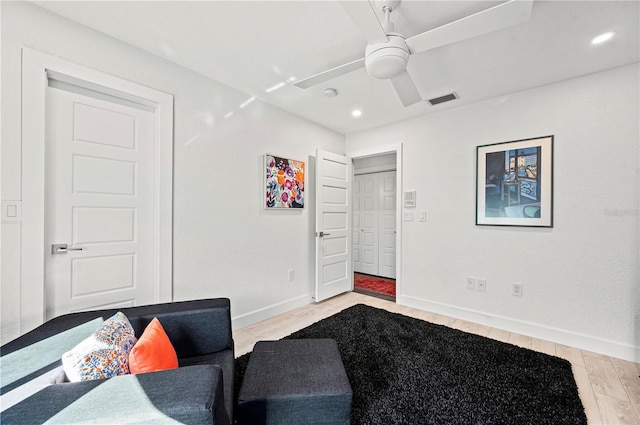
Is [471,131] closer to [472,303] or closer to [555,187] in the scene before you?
[555,187]

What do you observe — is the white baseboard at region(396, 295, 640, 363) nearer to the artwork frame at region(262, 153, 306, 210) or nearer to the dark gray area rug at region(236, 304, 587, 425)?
the dark gray area rug at region(236, 304, 587, 425)

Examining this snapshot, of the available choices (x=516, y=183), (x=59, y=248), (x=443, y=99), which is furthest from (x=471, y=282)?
(x=59, y=248)

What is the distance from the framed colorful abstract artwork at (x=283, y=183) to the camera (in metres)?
3.06

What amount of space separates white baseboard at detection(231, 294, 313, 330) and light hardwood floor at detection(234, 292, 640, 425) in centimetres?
6

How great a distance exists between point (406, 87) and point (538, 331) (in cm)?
261

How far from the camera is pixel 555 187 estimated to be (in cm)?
255

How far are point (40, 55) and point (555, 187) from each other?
411 cm

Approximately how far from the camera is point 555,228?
2.56 metres

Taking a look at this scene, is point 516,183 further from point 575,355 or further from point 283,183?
point 283,183

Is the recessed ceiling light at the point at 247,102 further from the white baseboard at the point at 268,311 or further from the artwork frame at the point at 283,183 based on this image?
the white baseboard at the point at 268,311

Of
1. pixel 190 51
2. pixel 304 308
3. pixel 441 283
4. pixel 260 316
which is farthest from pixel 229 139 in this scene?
pixel 441 283

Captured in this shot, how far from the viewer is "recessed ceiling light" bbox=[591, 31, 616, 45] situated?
1889 mm

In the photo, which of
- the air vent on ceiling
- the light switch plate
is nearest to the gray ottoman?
the light switch plate

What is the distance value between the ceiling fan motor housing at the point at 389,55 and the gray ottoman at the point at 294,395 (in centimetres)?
173
